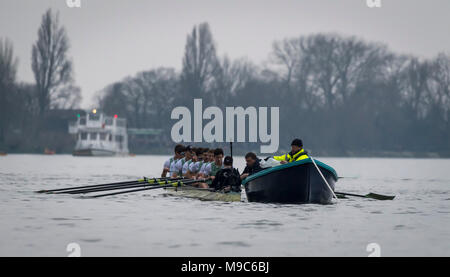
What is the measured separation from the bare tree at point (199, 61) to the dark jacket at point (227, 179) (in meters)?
62.3

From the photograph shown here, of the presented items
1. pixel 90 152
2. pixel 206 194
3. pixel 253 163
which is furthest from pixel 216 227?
pixel 90 152

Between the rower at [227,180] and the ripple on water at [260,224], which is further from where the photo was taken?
the rower at [227,180]

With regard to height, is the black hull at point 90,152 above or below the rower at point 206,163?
below

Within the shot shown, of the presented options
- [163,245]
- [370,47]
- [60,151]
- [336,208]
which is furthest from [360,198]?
[60,151]

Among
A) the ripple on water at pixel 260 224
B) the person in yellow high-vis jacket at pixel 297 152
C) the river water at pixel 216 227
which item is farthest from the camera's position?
the person in yellow high-vis jacket at pixel 297 152

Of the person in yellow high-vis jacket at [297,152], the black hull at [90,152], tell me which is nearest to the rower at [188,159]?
the person in yellow high-vis jacket at [297,152]

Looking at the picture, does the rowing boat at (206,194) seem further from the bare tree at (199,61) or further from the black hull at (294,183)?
the bare tree at (199,61)

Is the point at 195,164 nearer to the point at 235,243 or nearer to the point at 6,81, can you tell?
the point at 235,243

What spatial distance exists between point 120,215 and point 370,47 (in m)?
63.6

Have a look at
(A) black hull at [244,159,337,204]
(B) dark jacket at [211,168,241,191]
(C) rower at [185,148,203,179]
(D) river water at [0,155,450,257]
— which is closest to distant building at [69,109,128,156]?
(C) rower at [185,148,203,179]

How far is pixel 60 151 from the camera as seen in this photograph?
277 ft

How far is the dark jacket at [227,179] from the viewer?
1817cm

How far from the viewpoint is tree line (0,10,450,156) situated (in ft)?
243

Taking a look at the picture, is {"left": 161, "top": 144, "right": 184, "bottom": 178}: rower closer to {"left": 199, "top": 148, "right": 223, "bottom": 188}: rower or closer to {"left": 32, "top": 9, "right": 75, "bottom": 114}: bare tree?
{"left": 199, "top": 148, "right": 223, "bottom": 188}: rower
